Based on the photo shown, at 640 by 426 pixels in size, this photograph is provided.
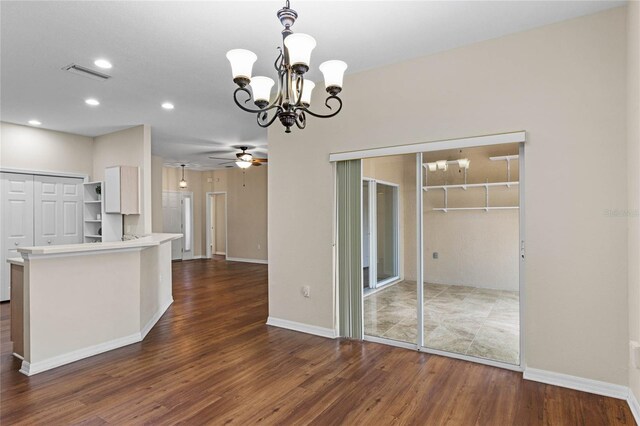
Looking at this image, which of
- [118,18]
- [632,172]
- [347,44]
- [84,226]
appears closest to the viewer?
[632,172]

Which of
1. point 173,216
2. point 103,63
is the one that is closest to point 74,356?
point 103,63

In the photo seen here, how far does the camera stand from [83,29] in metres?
2.80

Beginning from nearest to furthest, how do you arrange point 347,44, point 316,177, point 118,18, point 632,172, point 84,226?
point 632,172
point 118,18
point 347,44
point 316,177
point 84,226

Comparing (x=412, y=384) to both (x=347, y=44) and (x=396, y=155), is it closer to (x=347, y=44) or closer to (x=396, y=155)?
(x=396, y=155)

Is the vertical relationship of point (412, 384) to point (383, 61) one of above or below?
below

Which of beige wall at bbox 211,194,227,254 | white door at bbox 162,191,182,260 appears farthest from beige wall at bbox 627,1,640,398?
beige wall at bbox 211,194,227,254

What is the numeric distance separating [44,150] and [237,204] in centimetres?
511

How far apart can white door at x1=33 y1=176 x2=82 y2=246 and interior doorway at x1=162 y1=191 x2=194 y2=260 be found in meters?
4.00

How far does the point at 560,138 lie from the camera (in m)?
2.77

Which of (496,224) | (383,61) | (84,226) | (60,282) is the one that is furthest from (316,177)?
(84,226)

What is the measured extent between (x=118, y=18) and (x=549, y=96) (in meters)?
3.38

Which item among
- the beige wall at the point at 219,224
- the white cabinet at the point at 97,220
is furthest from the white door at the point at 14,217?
the beige wall at the point at 219,224

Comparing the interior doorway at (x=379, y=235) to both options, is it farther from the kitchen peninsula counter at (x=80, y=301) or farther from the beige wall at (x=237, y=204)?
the beige wall at (x=237, y=204)

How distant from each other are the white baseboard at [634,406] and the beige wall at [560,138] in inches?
5.8
